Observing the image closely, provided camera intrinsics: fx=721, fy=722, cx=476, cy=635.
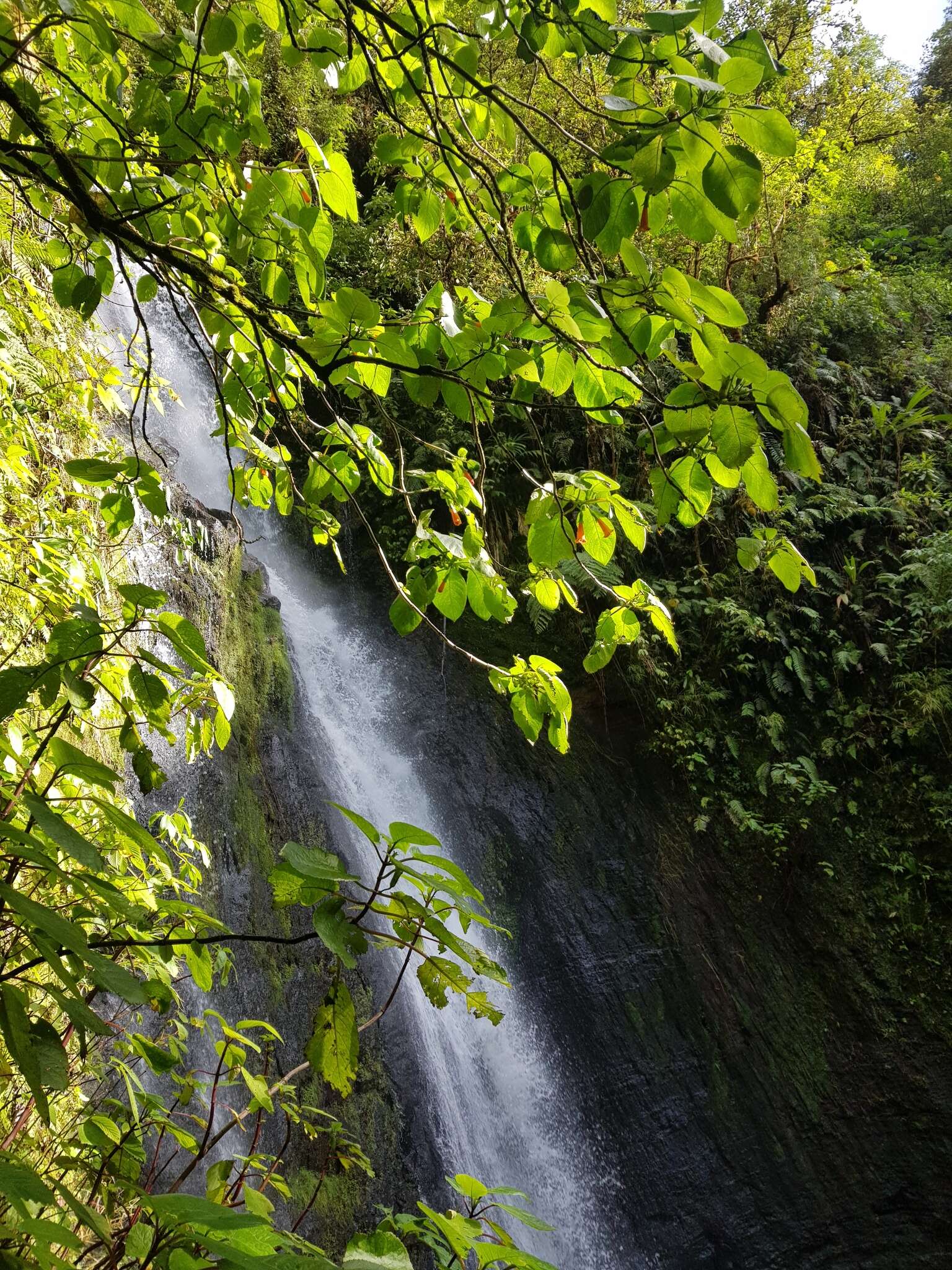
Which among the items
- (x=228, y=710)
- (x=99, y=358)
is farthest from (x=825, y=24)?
(x=228, y=710)

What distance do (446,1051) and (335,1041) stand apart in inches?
199

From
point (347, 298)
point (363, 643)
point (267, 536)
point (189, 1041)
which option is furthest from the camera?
point (267, 536)

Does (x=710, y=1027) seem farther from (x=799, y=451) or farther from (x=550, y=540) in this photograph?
(x=799, y=451)

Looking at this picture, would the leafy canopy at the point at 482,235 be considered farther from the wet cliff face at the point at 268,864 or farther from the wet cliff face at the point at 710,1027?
the wet cliff face at the point at 710,1027

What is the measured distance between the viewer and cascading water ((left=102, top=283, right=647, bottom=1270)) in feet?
16.4

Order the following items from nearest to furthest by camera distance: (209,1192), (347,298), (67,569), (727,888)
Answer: (347,298)
(209,1192)
(67,569)
(727,888)

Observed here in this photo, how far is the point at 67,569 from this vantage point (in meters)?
2.00

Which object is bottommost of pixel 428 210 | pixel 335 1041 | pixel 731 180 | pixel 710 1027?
pixel 710 1027

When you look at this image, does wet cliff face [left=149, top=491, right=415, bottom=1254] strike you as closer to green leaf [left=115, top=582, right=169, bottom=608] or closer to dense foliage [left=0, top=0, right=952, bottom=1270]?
dense foliage [left=0, top=0, right=952, bottom=1270]

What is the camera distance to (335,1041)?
992 mm

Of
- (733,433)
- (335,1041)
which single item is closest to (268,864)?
(335,1041)

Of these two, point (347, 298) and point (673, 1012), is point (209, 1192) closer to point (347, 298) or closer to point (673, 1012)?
point (347, 298)

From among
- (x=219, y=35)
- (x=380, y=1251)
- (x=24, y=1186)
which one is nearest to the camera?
(x=24, y=1186)

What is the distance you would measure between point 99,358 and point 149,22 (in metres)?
2.68
